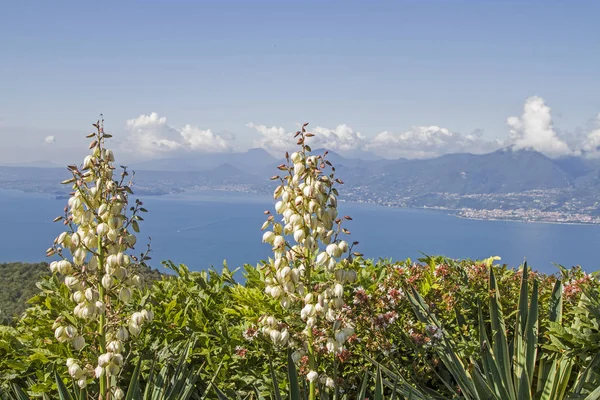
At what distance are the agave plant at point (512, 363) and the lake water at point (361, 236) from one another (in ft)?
149

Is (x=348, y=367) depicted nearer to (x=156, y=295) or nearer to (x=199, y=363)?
(x=199, y=363)

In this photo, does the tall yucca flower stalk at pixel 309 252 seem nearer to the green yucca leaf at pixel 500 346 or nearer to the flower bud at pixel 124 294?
the flower bud at pixel 124 294

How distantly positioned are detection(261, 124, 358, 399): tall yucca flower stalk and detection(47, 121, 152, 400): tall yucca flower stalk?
22.1 inches

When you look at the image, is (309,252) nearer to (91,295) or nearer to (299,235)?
(299,235)

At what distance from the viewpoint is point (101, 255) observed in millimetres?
2119

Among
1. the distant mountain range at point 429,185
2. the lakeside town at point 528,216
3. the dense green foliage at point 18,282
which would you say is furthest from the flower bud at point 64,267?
the lakeside town at point 528,216

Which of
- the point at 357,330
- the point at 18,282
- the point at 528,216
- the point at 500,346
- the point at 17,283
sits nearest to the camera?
the point at 500,346

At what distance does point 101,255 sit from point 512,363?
2.14 metres

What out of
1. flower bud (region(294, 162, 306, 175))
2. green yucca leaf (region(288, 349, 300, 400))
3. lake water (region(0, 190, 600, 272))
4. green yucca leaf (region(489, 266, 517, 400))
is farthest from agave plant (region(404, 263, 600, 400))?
lake water (region(0, 190, 600, 272))

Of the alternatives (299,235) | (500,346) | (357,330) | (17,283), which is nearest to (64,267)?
(299,235)

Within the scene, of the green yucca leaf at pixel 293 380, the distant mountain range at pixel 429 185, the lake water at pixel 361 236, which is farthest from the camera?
the distant mountain range at pixel 429 185

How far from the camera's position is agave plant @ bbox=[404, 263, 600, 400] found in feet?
8.04

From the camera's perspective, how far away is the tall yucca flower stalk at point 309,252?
6.83 ft

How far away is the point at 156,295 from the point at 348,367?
1.35 metres
